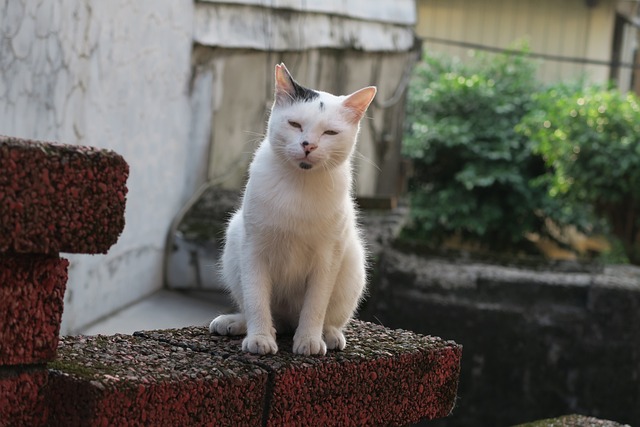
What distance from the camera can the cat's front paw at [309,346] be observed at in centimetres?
256

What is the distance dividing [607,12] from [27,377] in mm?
12823

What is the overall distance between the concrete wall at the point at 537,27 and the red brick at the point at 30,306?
12072 mm

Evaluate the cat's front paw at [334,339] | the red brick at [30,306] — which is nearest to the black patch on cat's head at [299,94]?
the cat's front paw at [334,339]

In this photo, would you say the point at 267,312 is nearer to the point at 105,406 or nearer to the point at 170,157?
the point at 105,406

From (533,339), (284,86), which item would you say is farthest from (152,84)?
(533,339)

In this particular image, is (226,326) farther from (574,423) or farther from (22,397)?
(574,423)

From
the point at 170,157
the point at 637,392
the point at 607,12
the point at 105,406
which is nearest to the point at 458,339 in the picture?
the point at 637,392

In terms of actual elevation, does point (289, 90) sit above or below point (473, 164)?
above

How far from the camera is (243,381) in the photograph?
2203 millimetres

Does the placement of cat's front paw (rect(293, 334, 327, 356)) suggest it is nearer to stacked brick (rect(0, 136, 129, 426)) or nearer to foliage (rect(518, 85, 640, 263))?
stacked brick (rect(0, 136, 129, 426))

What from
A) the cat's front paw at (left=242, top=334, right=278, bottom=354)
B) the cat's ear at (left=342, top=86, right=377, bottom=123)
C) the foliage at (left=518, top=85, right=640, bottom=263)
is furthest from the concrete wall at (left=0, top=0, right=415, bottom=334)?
the foliage at (left=518, top=85, right=640, bottom=263)

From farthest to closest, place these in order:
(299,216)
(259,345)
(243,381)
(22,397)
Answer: (299,216) < (259,345) < (243,381) < (22,397)

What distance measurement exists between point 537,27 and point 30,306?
12.6 metres

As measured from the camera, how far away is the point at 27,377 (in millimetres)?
1933
